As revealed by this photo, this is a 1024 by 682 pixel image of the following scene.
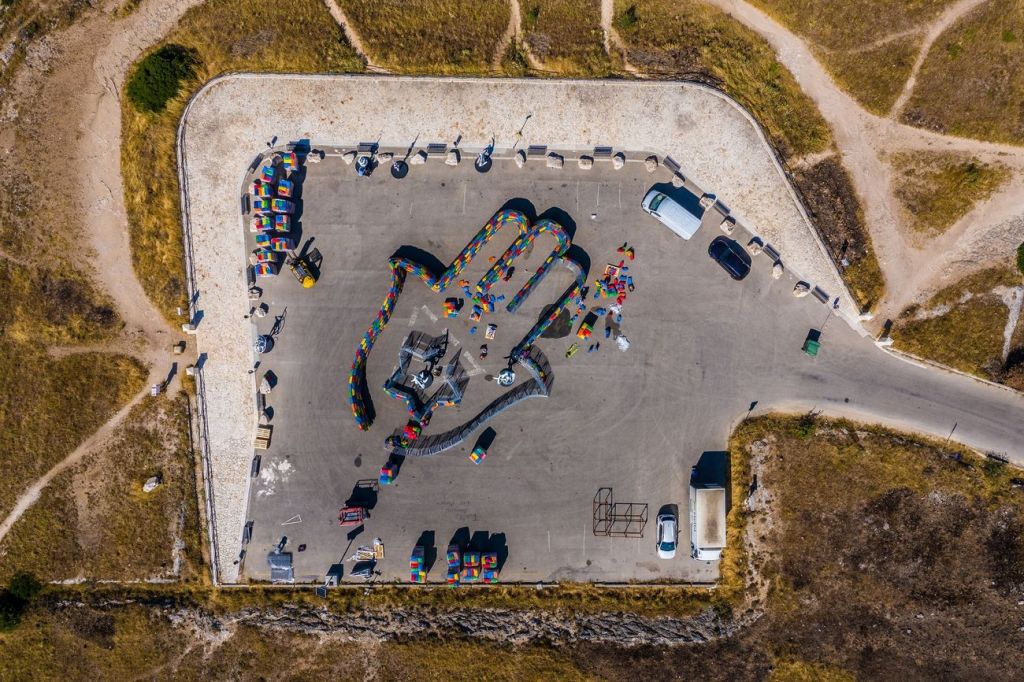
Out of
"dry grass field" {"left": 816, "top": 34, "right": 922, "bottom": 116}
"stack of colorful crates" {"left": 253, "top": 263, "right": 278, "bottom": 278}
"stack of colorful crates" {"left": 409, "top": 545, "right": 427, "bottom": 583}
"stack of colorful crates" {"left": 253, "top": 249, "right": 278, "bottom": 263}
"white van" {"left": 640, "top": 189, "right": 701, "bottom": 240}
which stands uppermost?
"dry grass field" {"left": 816, "top": 34, "right": 922, "bottom": 116}

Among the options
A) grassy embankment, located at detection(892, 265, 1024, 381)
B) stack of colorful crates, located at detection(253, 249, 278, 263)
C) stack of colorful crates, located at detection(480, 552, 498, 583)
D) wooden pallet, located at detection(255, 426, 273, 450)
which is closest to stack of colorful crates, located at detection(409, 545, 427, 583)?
stack of colorful crates, located at detection(480, 552, 498, 583)

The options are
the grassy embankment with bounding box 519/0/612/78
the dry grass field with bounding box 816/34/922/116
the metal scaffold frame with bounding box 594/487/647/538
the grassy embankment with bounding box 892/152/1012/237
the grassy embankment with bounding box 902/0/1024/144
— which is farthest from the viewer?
the metal scaffold frame with bounding box 594/487/647/538

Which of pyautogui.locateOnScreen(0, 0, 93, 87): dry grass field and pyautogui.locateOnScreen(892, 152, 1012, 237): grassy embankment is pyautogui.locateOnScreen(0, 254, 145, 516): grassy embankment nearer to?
pyautogui.locateOnScreen(0, 0, 93, 87): dry grass field

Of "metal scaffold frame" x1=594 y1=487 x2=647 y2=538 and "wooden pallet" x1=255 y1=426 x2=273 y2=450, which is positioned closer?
"wooden pallet" x1=255 y1=426 x2=273 y2=450

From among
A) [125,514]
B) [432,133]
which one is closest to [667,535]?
[432,133]

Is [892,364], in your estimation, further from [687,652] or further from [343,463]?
[343,463]

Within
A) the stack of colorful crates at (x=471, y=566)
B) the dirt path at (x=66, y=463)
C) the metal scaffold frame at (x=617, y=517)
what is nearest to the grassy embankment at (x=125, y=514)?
the dirt path at (x=66, y=463)
